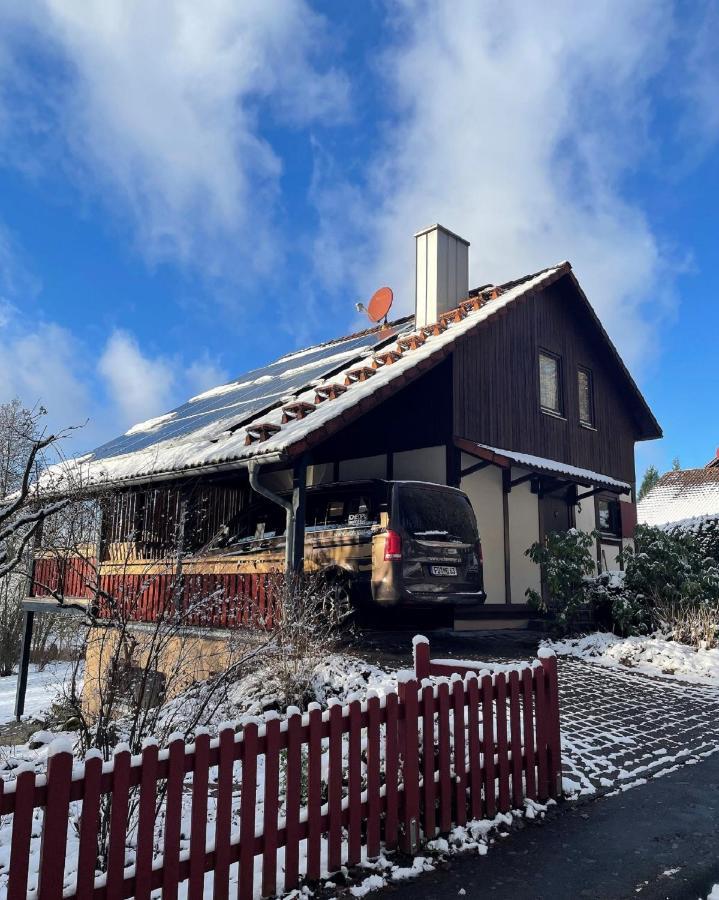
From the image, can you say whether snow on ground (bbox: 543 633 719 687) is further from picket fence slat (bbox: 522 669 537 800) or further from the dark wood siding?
picket fence slat (bbox: 522 669 537 800)

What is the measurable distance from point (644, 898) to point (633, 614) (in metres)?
9.24

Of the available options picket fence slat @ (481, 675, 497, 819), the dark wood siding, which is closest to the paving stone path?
picket fence slat @ (481, 675, 497, 819)

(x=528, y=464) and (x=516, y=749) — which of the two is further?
(x=528, y=464)

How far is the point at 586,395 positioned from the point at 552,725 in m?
14.3

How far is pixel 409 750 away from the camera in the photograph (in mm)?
4441

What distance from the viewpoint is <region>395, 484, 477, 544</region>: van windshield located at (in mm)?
9648

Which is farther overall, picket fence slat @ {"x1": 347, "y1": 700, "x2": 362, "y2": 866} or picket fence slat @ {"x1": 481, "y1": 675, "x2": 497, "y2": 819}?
picket fence slat @ {"x1": 481, "y1": 675, "x2": 497, "y2": 819}

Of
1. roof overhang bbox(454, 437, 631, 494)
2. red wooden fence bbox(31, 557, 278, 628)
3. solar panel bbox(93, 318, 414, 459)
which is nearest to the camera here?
red wooden fence bbox(31, 557, 278, 628)

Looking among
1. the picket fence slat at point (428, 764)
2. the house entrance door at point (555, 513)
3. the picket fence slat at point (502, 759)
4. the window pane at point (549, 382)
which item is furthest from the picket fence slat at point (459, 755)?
the window pane at point (549, 382)

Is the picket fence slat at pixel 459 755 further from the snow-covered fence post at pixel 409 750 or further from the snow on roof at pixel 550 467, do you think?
the snow on roof at pixel 550 467

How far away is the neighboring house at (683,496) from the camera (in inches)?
1444

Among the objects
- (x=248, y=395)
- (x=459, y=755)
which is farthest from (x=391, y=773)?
(x=248, y=395)

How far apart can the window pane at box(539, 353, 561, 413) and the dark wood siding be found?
0.24 meters

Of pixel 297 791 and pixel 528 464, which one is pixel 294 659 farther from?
pixel 528 464
